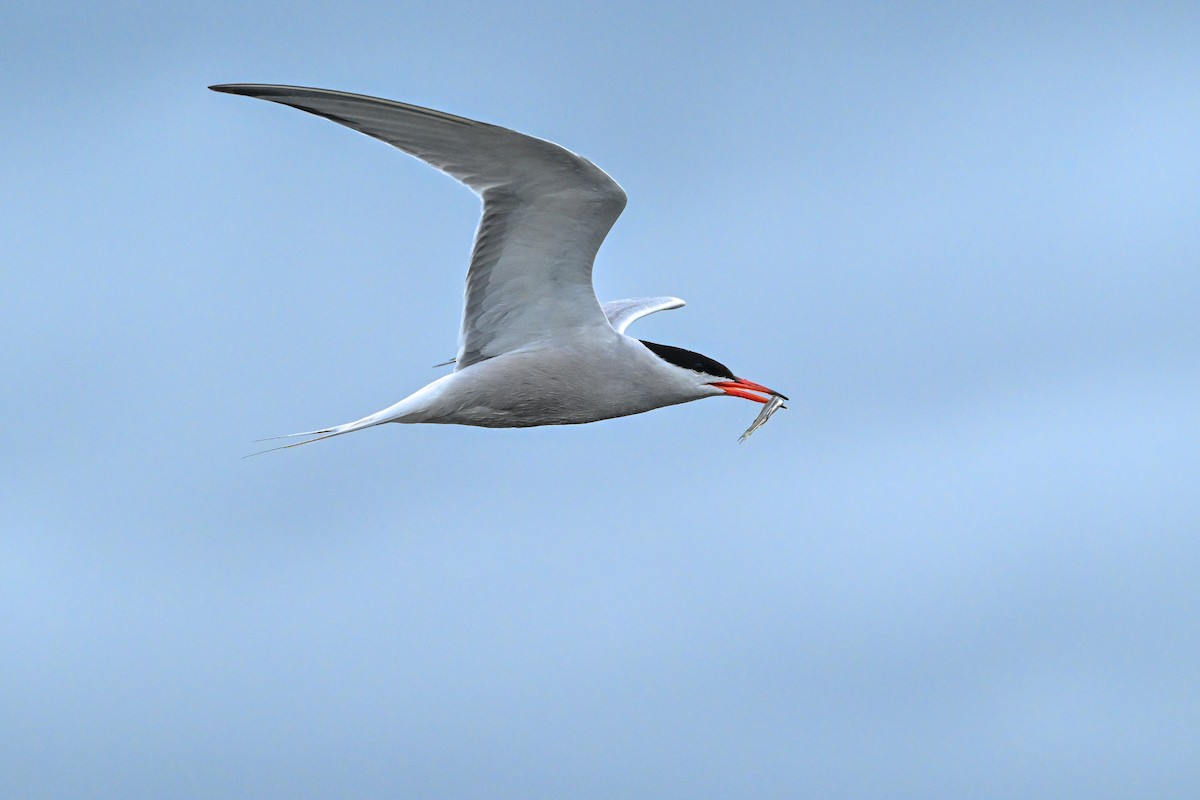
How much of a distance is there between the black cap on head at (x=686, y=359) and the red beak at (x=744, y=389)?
0.12 m

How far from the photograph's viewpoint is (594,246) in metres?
7.97

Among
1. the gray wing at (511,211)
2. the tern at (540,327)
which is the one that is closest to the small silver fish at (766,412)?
the tern at (540,327)

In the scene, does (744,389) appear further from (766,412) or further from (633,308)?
(633,308)

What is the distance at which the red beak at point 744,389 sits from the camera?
29.6 ft

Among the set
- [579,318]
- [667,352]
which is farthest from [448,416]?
[667,352]

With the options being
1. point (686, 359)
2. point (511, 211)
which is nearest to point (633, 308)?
point (686, 359)

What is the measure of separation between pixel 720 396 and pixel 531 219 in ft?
7.28

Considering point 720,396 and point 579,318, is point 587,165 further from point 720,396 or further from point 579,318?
point 720,396

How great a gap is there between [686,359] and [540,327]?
1136 mm

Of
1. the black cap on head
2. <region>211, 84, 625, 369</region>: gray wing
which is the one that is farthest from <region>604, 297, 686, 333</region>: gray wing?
<region>211, 84, 625, 369</region>: gray wing

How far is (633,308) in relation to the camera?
1068cm

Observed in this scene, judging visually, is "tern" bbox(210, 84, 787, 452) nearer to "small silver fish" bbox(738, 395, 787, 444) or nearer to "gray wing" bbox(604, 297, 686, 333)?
"small silver fish" bbox(738, 395, 787, 444)

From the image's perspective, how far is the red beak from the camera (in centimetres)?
902

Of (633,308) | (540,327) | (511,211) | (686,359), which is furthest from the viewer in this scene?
(633,308)
